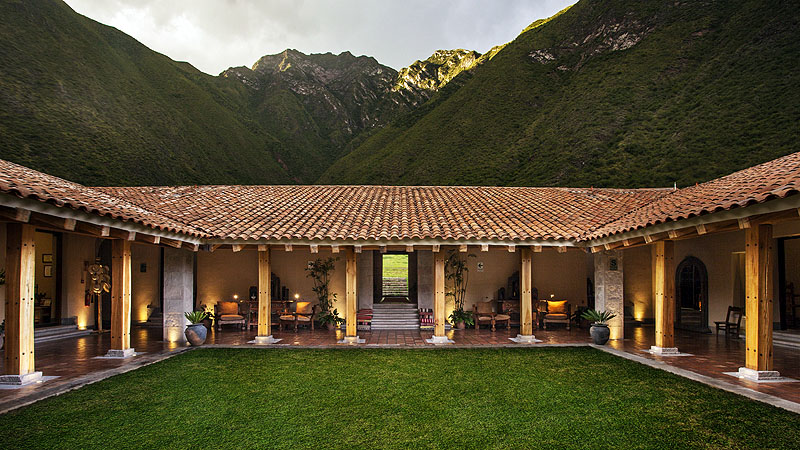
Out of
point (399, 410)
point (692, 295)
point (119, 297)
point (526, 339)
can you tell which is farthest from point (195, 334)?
point (692, 295)

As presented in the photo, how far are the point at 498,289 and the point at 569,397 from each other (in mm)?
7792

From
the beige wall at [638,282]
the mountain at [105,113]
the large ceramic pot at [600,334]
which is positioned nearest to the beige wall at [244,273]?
the large ceramic pot at [600,334]

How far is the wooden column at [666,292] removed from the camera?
347 inches

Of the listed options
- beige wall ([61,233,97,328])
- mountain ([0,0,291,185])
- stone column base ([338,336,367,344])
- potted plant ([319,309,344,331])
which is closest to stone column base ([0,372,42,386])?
stone column base ([338,336,367,344])

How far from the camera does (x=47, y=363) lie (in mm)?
8266

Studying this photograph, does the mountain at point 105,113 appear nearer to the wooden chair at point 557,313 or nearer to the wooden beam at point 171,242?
the wooden beam at point 171,242

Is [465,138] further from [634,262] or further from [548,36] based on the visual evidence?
[634,262]

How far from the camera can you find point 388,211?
41.6 feet

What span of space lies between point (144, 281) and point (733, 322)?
17.1 meters

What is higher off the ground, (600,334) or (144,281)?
(144,281)

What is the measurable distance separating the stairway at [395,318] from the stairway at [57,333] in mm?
8099

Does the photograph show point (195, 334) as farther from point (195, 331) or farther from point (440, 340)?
point (440, 340)

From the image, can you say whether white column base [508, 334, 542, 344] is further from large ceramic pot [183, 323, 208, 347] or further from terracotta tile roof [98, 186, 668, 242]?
large ceramic pot [183, 323, 208, 347]

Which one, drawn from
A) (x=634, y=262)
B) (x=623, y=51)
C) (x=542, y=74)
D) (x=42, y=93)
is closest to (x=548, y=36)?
(x=542, y=74)
